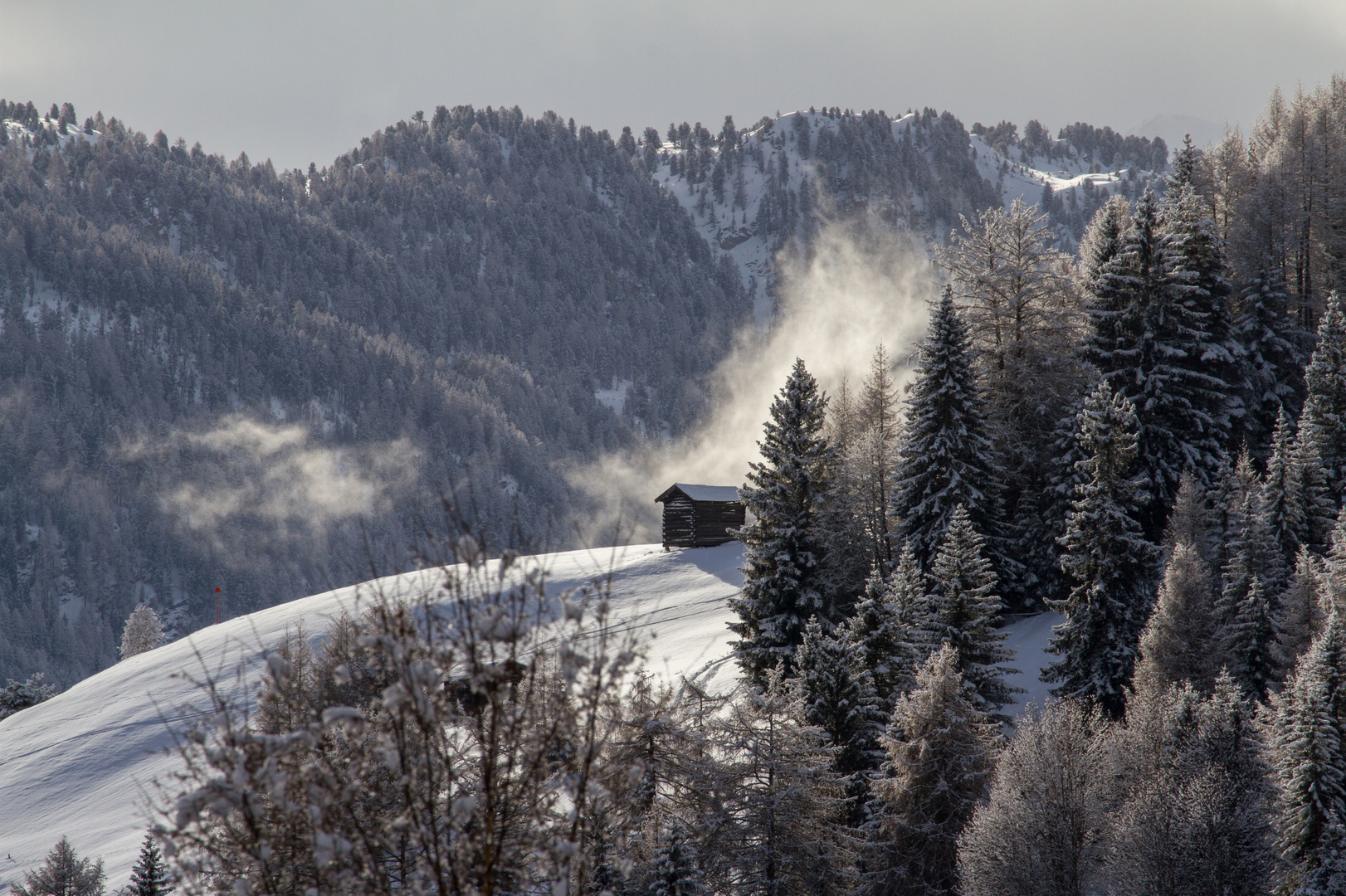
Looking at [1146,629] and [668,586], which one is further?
[668,586]

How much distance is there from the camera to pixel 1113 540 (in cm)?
2992

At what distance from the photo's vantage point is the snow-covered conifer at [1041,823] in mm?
22656

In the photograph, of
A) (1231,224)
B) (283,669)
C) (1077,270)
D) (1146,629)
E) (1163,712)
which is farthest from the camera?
(1231,224)

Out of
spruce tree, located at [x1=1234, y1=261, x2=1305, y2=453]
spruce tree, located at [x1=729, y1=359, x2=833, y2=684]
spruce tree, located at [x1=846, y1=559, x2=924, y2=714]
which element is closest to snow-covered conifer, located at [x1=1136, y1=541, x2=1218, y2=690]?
spruce tree, located at [x1=846, y1=559, x2=924, y2=714]

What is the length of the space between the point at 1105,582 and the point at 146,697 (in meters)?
44.9

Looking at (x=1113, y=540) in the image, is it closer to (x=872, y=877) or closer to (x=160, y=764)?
(x=872, y=877)

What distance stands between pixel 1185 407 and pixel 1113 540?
37.4 feet

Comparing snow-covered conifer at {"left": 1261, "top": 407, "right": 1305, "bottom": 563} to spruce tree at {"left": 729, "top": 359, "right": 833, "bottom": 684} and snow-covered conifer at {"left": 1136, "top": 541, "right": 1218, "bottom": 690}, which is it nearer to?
snow-covered conifer at {"left": 1136, "top": 541, "right": 1218, "bottom": 690}

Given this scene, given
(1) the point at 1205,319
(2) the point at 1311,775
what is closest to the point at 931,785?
(2) the point at 1311,775

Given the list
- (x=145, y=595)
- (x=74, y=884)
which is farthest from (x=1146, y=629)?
(x=145, y=595)

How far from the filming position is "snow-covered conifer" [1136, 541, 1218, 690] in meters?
27.0

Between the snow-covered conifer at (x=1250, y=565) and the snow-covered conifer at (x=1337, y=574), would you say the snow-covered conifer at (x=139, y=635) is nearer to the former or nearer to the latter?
the snow-covered conifer at (x=1250, y=565)

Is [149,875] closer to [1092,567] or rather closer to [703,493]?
[1092,567]

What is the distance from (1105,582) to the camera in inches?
1175
